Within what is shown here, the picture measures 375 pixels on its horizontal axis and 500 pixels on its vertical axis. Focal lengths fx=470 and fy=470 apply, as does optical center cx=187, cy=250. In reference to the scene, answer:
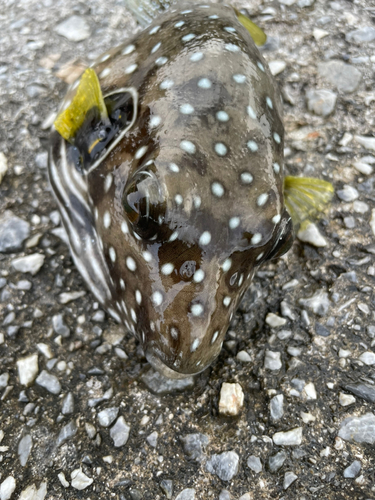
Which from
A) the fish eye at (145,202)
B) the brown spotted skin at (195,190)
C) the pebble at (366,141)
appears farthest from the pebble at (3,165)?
the pebble at (366,141)

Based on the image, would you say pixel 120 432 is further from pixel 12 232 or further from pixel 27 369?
pixel 12 232

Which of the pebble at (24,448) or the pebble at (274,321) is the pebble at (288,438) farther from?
the pebble at (24,448)

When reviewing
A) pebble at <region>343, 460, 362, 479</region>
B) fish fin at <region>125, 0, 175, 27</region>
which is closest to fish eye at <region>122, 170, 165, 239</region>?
pebble at <region>343, 460, 362, 479</region>

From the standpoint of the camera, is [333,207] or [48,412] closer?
[48,412]

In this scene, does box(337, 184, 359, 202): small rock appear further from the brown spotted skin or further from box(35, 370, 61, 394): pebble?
box(35, 370, 61, 394): pebble

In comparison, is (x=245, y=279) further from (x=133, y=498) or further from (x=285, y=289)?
(x=133, y=498)

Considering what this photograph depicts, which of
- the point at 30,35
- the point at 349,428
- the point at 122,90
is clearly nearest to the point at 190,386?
the point at 349,428
